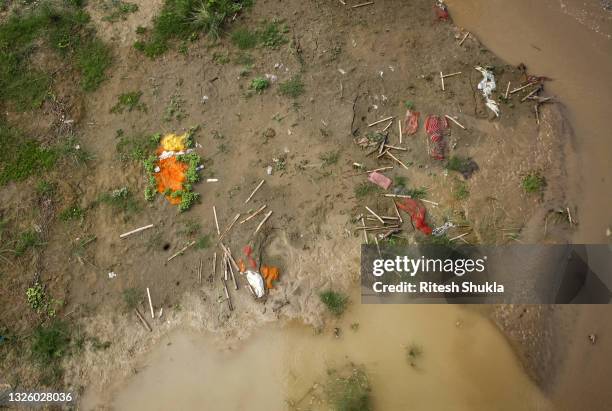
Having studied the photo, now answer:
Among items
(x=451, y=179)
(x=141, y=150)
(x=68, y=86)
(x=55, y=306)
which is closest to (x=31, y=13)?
(x=68, y=86)

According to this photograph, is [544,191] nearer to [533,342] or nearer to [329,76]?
[533,342]

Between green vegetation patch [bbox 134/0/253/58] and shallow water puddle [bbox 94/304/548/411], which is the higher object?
green vegetation patch [bbox 134/0/253/58]

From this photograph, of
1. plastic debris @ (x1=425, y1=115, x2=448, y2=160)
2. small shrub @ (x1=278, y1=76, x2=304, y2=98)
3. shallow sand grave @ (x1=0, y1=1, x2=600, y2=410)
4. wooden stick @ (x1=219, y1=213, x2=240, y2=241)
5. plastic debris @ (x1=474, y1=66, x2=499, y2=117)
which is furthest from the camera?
small shrub @ (x1=278, y1=76, x2=304, y2=98)

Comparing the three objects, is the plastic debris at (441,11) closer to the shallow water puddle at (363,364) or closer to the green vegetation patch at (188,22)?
the green vegetation patch at (188,22)

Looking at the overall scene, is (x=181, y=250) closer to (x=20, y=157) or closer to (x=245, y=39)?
(x=20, y=157)

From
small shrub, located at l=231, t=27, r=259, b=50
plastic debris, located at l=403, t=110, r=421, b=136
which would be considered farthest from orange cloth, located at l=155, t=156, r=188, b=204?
plastic debris, located at l=403, t=110, r=421, b=136

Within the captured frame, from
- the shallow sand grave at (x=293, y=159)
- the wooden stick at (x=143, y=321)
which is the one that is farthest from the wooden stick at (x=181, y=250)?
the wooden stick at (x=143, y=321)

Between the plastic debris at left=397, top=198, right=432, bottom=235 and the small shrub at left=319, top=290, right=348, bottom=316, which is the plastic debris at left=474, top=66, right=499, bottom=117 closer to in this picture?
the plastic debris at left=397, top=198, right=432, bottom=235
